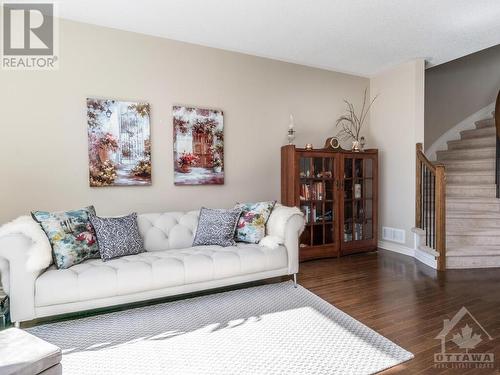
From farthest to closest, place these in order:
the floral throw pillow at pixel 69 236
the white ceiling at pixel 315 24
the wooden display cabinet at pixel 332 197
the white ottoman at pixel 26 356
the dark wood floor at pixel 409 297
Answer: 1. the wooden display cabinet at pixel 332 197
2. the white ceiling at pixel 315 24
3. the floral throw pillow at pixel 69 236
4. the dark wood floor at pixel 409 297
5. the white ottoman at pixel 26 356

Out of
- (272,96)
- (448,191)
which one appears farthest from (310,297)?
(448,191)

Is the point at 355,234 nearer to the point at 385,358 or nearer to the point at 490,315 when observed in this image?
the point at 490,315

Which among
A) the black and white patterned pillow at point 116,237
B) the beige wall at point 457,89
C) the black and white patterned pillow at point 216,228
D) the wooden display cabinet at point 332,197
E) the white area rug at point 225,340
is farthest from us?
the beige wall at point 457,89

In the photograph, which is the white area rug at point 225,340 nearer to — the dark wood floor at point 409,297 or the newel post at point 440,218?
the dark wood floor at point 409,297

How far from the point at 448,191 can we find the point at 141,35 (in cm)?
454

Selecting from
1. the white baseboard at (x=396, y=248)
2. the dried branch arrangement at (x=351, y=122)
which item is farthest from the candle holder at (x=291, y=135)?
the white baseboard at (x=396, y=248)

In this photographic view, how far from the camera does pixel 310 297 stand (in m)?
2.72

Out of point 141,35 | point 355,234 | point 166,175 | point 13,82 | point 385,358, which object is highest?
point 141,35

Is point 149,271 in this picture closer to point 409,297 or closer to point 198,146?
point 198,146

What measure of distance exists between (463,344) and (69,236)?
2848 millimetres

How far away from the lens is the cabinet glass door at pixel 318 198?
3.95 meters

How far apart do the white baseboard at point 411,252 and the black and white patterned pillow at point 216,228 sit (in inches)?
91.8

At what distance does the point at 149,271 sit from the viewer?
239cm

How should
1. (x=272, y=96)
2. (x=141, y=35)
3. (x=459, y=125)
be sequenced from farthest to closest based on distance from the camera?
(x=459, y=125), (x=272, y=96), (x=141, y=35)
